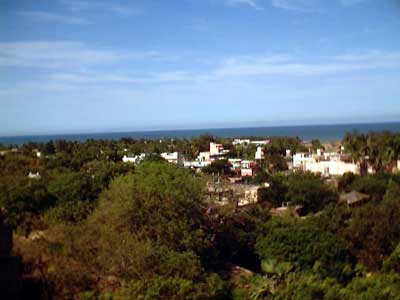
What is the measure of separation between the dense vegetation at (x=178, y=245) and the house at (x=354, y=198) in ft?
14.8

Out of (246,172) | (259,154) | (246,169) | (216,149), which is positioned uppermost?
(216,149)

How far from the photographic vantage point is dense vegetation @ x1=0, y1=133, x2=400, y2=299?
996 centimetres

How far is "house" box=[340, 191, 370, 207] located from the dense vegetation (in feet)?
14.8

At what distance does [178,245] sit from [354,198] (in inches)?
596

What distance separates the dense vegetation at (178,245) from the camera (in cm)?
996

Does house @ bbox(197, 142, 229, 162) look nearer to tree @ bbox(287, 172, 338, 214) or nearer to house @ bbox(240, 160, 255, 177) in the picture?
house @ bbox(240, 160, 255, 177)

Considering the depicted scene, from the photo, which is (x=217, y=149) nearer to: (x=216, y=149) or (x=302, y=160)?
(x=216, y=149)

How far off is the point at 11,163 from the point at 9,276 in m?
21.6

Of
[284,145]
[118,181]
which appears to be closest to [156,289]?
[118,181]

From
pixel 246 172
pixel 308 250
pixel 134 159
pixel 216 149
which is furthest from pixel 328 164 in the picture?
pixel 308 250

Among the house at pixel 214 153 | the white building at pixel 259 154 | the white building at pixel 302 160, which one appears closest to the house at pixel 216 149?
the house at pixel 214 153

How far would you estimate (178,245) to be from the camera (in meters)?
12.3

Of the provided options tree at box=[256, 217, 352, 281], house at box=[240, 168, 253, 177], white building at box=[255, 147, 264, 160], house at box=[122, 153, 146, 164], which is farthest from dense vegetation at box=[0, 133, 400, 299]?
white building at box=[255, 147, 264, 160]

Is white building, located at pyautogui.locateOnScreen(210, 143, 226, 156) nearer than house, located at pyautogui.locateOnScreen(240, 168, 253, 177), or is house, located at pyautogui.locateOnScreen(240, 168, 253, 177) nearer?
house, located at pyautogui.locateOnScreen(240, 168, 253, 177)
